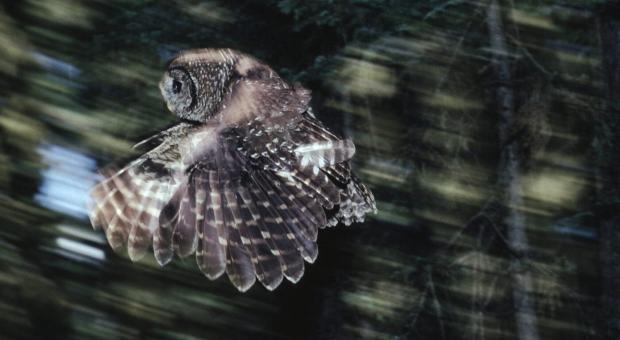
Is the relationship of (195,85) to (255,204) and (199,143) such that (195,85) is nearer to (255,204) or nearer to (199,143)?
(199,143)

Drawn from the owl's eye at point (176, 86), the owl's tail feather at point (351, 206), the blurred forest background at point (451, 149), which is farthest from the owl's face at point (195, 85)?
the blurred forest background at point (451, 149)

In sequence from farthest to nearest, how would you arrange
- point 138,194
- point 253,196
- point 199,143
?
point 138,194 < point 253,196 < point 199,143

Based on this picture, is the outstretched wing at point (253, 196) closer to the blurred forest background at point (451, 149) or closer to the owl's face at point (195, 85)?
the owl's face at point (195, 85)

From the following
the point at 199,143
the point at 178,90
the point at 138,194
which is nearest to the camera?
the point at 178,90

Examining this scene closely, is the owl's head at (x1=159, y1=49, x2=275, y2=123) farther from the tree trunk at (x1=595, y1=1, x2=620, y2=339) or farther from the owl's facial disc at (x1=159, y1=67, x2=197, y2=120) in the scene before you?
the tree trunk at (x1=595, y1=1, x2=620, y2=339)

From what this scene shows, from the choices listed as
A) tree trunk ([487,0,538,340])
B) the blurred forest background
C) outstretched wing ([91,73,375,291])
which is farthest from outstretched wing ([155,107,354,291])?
tree trunk ([487,0,538,340])

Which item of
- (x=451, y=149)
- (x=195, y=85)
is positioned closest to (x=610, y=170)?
(x=451, y=149)

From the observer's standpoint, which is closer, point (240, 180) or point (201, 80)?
point (201, 80)
